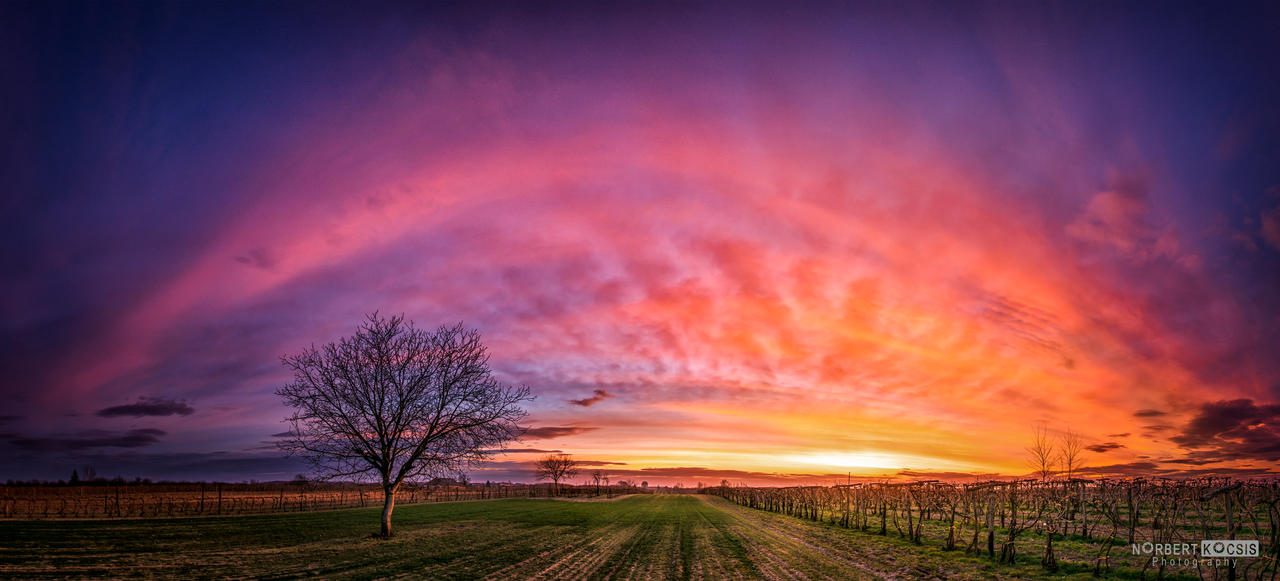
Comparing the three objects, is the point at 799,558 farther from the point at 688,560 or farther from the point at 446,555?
the point at 446,555

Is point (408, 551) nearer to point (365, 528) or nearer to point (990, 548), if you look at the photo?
point (365, 528)

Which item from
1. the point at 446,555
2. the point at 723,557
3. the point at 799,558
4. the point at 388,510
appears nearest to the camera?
the point at 446,555

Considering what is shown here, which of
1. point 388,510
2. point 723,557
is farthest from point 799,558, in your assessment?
point 388,510

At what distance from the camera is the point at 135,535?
2514cm

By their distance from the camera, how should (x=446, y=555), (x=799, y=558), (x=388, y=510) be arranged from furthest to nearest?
(x=388, y=510)
(x=799, y=558)
(x=446, y=555)

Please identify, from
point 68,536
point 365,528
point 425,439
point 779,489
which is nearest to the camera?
point 68,536

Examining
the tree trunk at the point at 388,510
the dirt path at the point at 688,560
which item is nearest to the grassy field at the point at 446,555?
the dirt path at the point at 688,560

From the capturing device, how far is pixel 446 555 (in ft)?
71.4

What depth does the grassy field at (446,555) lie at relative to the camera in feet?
57.0

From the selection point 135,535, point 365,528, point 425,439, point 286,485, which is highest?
point 425,439

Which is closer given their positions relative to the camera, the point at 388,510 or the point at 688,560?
the point at 688,560

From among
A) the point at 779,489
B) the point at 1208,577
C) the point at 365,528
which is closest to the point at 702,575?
the point at 1208,577

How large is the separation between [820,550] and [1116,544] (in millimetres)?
13507

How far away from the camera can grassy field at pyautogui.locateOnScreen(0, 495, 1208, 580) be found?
17.4 metres
